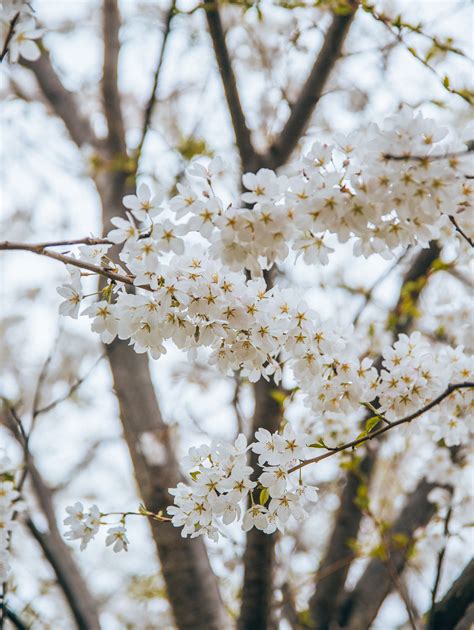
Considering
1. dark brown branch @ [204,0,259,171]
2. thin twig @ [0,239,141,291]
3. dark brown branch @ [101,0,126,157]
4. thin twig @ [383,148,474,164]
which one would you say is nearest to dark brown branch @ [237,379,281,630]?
dark brown branch @ [204,0,259,171]

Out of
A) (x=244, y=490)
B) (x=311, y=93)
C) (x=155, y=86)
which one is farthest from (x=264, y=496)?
(x=311, y=93)

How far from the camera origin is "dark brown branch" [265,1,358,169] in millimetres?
2424

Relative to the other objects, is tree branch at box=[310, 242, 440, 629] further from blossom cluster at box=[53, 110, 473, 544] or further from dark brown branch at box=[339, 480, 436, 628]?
blossom cluster at box=[53, 110, 473, 544]

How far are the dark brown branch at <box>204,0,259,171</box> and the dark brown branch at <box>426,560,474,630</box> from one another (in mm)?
1559

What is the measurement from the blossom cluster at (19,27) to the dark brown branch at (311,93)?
117 centimetres

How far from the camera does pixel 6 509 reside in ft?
5.56

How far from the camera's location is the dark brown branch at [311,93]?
242cm

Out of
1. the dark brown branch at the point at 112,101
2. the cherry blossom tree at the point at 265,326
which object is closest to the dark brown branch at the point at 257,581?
the cherry blossom tree at the point at 265,326

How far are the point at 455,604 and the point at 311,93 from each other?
6.03 feet

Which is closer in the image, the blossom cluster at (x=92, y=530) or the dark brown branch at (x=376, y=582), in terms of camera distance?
the blossom cluster at (x=92, y=530)

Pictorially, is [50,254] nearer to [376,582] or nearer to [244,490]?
[244,490]

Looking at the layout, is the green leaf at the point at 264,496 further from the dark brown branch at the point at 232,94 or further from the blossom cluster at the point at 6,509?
the dark brown branch at the point at 232,94

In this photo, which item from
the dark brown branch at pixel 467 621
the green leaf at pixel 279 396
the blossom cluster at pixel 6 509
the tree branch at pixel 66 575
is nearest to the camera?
the blossom cluster at pixel 6 509

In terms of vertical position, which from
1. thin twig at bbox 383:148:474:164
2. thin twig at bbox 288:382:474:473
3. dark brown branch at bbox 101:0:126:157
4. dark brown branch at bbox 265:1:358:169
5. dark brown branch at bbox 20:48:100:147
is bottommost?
thin twig at bbox 288:382:474:473
